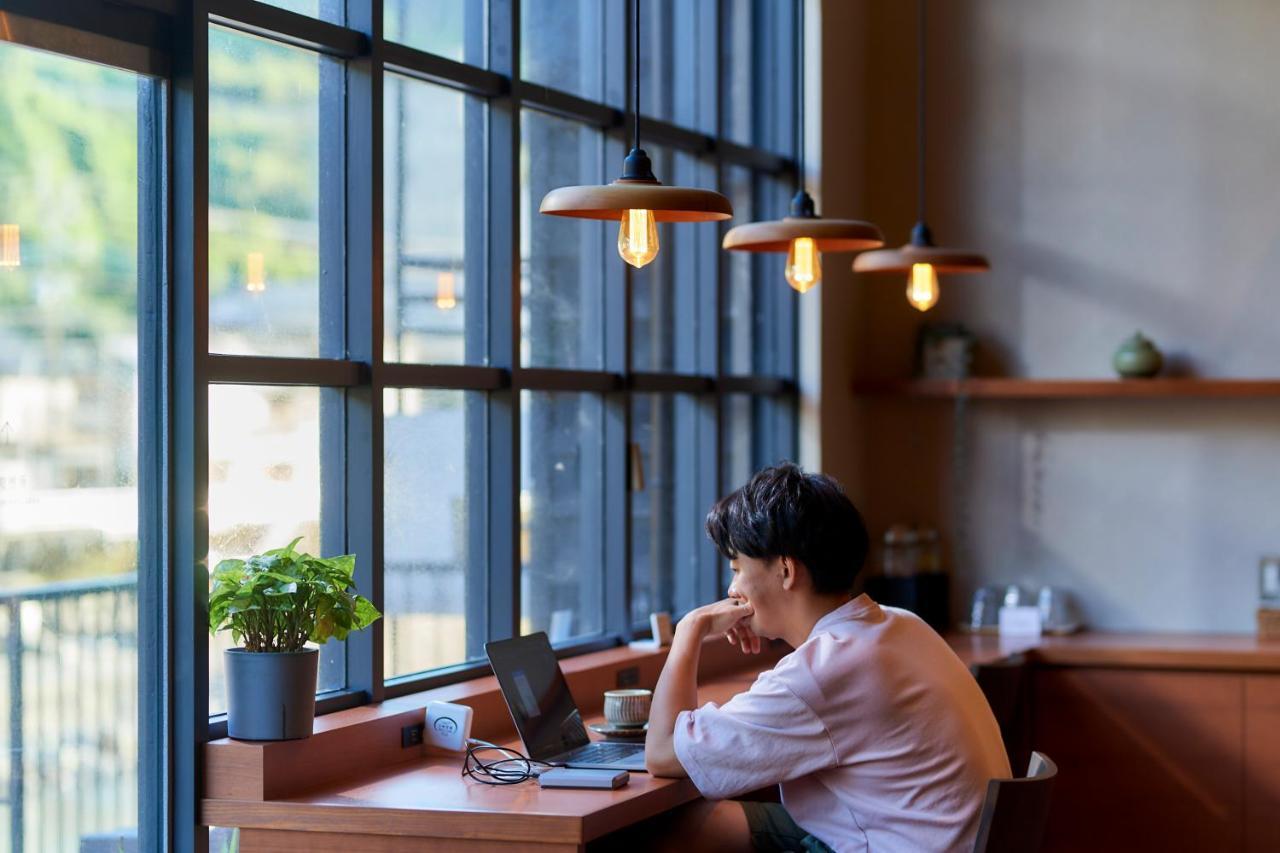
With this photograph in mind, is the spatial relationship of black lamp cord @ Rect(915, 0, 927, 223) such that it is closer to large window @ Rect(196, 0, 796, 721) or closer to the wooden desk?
large window @ Rect(196, 0, 796, 721)

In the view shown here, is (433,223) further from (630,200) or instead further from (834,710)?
(834,710)

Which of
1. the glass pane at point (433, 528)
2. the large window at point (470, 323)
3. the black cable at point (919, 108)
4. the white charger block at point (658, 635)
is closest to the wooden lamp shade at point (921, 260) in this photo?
the large window at point (470, 323)

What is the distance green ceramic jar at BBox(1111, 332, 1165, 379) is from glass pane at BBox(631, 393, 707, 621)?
1513mm

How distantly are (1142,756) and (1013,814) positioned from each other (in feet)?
9.04

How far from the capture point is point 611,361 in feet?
14.8

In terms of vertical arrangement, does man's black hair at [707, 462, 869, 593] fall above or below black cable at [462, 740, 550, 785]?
above

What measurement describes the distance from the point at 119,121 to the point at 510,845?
153 centimetres

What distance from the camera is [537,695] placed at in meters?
3.38

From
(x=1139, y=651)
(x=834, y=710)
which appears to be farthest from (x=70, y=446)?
(x=1139, y=651)

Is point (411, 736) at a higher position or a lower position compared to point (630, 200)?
lower

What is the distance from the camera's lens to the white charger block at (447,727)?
133 inches

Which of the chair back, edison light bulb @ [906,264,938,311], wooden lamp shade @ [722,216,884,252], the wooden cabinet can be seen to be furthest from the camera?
the wooden cabinet

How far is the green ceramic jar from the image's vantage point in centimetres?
535

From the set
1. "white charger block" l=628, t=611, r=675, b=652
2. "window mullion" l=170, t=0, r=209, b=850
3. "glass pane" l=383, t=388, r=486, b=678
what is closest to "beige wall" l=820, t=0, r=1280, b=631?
"white charger block" l=628, t=611, r=675, b=652
